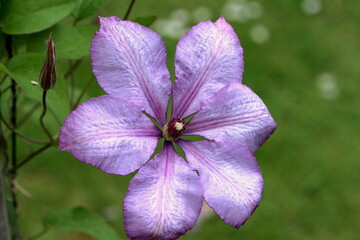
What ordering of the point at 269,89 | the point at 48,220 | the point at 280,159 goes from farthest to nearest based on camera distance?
the point at 269,89
the point at 280,159
the point at 48,220

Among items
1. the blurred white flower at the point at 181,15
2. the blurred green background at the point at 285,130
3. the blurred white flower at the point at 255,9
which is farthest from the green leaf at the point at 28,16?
the blurred white flower at the point at 255,9

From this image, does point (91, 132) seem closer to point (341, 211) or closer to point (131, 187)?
point (131, 187)

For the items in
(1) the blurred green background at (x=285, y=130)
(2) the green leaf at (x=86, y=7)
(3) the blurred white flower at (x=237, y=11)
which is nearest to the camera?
(2) the green leaf at (x=86, y=7)

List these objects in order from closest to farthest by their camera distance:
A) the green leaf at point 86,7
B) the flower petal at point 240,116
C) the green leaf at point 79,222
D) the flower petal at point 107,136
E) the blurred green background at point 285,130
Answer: the flower petal at point 107,136 < the flower petal at point 240,116 < the green leaf at point 86,7 < the green leaf at point 79,222 < the blurred green background at point 285,130

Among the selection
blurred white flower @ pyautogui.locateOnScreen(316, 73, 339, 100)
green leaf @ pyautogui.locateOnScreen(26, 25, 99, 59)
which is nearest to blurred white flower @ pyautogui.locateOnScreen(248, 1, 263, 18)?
blurred white flower @ pyautogui.locateOnScreen(316, 73, 339, 100)

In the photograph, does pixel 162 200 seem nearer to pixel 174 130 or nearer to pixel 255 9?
pixel 174 130

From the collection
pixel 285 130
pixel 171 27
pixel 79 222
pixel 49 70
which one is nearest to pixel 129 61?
pixel 49 70

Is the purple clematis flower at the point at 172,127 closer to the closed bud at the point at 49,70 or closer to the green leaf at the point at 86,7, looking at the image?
the closed bud at the point at 49,70

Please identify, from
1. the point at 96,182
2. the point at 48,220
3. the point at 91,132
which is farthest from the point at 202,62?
the point at 96,182

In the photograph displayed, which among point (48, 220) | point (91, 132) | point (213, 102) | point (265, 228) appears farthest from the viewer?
point (265, 228)
